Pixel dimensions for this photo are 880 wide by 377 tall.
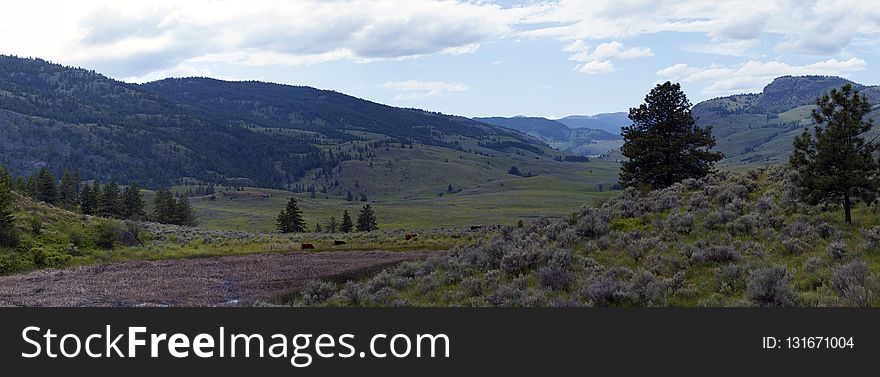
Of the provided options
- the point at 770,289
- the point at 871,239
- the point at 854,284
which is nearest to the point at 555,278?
the point at 770,289

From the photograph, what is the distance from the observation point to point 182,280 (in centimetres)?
2555

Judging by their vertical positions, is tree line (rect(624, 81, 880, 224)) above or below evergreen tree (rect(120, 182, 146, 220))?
above

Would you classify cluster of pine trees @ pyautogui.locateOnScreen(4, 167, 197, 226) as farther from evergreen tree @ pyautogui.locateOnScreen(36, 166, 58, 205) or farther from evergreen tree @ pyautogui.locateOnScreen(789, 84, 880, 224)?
evergreen tree @ pyautogui.locateOnScreen(789, 84, 880, 224)

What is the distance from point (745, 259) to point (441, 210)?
178872mm

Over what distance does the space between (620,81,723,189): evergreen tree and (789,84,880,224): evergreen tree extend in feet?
73.0

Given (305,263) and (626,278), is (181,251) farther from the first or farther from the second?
(626,278)

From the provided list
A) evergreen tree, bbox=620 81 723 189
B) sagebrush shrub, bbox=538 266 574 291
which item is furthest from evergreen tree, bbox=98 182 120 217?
sagebrush shrub, bbox=538 266 574 291

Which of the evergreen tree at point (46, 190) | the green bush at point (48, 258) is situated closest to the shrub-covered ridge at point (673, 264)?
the green bush at point (48, 258)

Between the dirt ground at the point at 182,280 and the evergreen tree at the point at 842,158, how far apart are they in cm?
1770

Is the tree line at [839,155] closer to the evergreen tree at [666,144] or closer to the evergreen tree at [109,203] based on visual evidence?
the evergreen tree at [666,144]

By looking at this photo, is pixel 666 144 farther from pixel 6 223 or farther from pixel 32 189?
pixel 32 189

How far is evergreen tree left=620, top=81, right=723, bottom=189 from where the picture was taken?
3941cm

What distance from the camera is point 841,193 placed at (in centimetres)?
1609

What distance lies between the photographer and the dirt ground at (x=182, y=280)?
20297 millimetres
